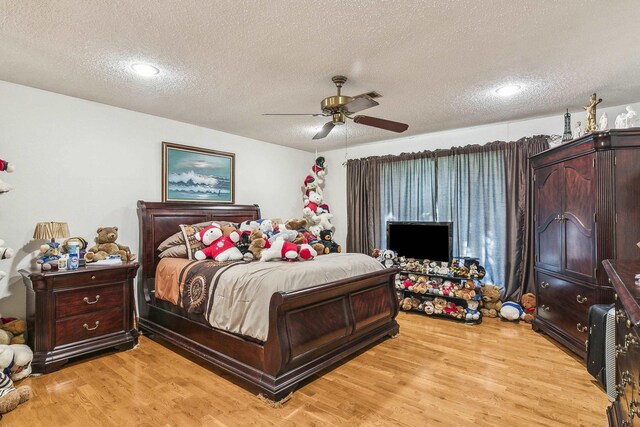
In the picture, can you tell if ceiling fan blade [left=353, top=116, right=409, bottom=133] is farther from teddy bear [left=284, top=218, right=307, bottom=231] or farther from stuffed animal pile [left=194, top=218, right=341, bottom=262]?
teddy bear [left=284, top=218, right=307, bottom=231]

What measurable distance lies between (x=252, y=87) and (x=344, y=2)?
1.45m

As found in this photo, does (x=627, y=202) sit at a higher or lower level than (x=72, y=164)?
lower

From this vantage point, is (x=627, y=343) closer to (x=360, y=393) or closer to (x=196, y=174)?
(x=360, y=393)

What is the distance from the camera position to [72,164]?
130 inches

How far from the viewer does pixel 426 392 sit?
236cm

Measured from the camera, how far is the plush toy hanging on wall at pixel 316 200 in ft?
17.8

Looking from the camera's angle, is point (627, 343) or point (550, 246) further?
point (550, 246)

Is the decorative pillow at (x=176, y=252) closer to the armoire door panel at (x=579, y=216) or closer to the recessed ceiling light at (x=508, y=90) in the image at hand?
the recessed ceiling light at (x=508, y=90)

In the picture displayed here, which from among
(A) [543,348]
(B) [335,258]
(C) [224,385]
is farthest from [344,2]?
(A) [543,348]

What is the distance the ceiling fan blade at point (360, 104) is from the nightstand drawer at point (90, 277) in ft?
8.34

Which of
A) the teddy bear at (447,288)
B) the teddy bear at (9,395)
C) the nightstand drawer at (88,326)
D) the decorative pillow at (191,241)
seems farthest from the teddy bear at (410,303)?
the teddy bear at (9,395)

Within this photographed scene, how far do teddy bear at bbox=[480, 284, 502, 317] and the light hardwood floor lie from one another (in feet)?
3.35

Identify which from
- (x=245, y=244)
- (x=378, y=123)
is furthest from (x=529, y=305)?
(x=245, y=244)

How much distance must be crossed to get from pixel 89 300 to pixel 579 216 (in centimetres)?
445
